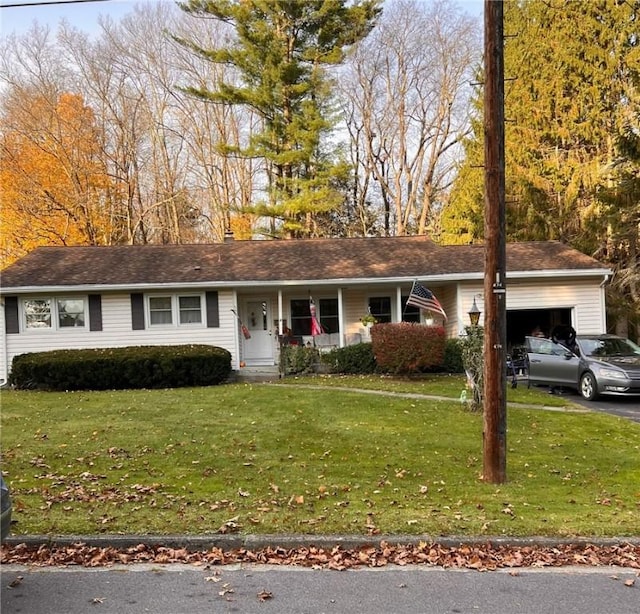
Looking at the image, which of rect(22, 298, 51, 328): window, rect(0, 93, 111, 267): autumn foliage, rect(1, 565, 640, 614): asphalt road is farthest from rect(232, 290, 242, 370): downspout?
rect(0, 93, 111, 267): autumn foliage

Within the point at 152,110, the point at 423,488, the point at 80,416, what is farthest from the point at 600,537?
the point at 152,110

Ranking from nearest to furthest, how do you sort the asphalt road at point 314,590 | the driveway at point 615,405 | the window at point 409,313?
the asphalt road at point 314,590 → the driveway at point 615,405 → the window at point 409,313

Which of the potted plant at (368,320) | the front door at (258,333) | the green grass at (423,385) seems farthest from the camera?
the front door at (258,333)

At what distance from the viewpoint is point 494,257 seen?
711 cm

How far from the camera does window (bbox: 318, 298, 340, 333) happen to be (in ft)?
69.5

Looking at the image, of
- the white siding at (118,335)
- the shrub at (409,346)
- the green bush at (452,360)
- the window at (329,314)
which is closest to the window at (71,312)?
the white siding at (118,335)

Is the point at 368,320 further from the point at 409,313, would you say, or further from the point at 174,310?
the point at 174,310

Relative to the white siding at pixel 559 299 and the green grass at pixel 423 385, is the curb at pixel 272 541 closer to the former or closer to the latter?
the green grass at pixel 423 385

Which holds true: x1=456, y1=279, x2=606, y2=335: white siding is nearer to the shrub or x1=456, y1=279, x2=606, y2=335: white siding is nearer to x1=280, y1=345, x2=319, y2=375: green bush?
the shrub

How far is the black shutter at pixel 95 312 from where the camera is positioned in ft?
60.5

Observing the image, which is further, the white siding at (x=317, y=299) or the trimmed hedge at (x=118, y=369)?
the white siding at (x=317, y=299)

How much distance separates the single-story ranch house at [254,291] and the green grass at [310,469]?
231 inches

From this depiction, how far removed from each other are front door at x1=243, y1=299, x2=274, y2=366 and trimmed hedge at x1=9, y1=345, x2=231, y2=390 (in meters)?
3.77

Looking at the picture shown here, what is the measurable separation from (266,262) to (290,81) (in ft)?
45.4
